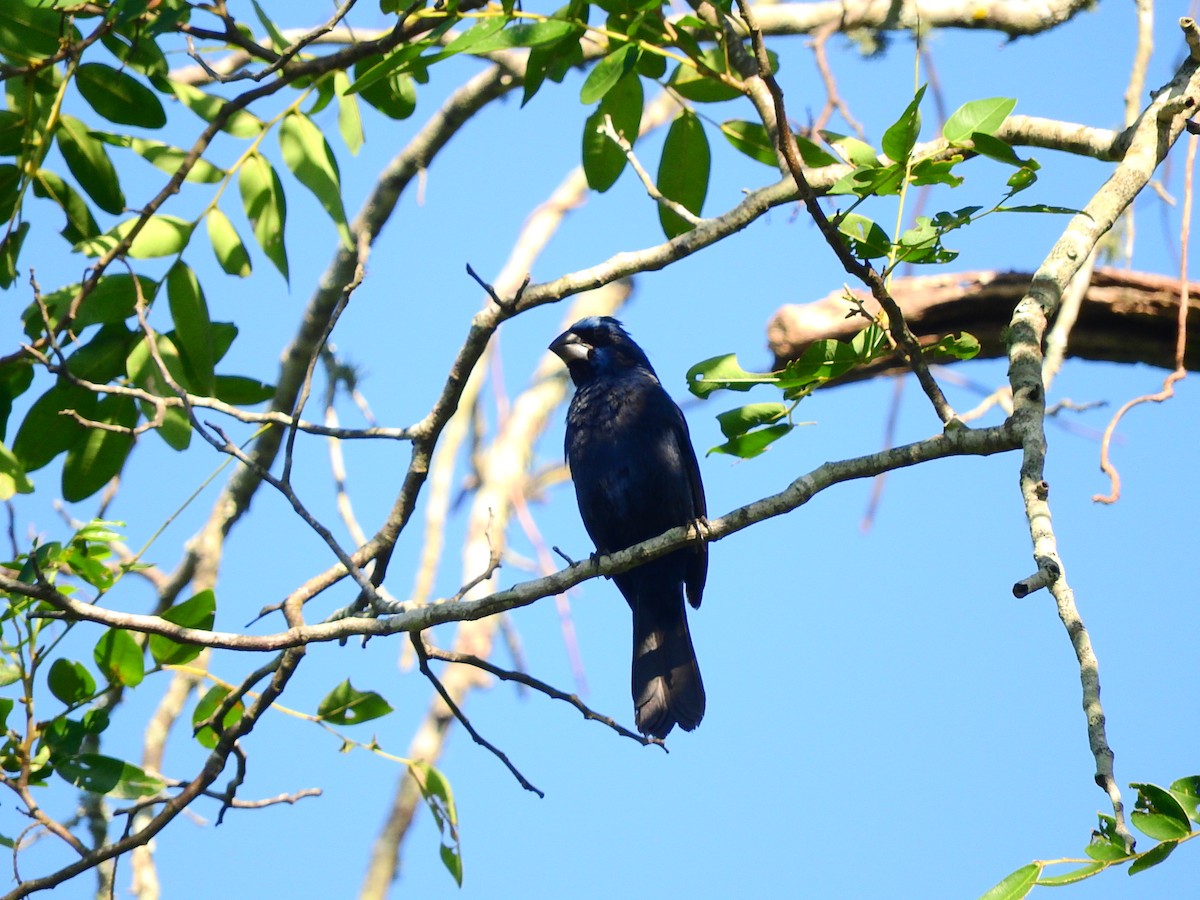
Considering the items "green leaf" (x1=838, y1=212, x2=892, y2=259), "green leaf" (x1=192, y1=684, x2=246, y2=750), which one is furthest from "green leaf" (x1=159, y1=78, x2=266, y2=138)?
"green leaf" (x1=838, y1=212, x2=892, y2=259)

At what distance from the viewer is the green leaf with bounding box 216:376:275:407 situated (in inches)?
167

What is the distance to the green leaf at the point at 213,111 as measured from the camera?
4161mm

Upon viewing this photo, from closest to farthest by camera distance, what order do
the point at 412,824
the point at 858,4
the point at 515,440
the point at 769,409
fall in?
the point at 769,409, the point at 858,4, the point at 412,824, the point at 515,440

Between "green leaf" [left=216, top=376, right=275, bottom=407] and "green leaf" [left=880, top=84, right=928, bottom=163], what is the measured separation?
8.13 ft

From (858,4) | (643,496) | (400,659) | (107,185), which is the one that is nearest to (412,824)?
(400,659)

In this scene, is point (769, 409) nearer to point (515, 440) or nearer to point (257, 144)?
point (257, 144)

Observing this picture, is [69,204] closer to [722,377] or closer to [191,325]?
[191,325]

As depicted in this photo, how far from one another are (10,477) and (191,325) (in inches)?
29.0

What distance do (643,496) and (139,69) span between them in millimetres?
2503

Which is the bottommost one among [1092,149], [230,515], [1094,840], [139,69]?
[1094,840]

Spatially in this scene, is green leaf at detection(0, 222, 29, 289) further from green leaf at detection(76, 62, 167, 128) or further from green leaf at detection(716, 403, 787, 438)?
green leaf at detection(716, 403, 787, 438)

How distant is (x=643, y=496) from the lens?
505 centimetres

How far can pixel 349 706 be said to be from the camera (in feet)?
12.6

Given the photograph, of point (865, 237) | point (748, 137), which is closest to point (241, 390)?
point (748, 137)
